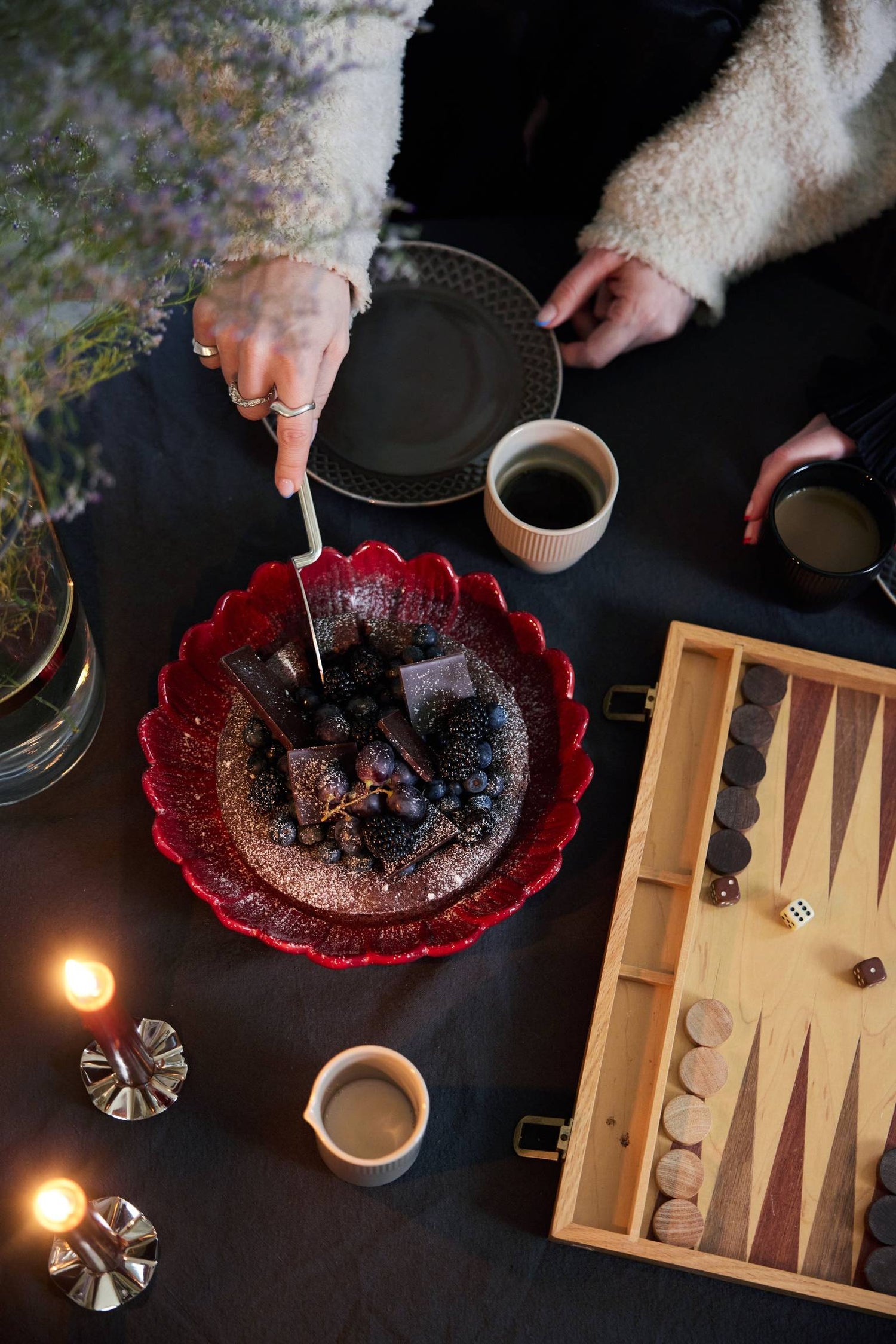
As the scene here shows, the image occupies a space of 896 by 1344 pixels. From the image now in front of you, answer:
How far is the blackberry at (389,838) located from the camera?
3.23 ft

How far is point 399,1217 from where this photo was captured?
3.10ft

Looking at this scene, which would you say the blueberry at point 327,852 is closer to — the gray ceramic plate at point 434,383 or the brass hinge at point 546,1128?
the brass hinge at point 546,1128

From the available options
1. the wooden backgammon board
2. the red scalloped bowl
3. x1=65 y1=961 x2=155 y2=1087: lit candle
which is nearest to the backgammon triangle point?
the wooden backgammon board

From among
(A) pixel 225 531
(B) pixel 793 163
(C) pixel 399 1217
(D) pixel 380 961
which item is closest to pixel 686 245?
(B) pixel 793 163

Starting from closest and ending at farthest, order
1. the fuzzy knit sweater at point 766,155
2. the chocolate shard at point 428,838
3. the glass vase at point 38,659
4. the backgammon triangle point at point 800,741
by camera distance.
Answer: the glass vase at point 38,659 < the chocolate shard at point 428,838 < the backgammon triangle point at point 800,741 < the fuzzy knit sweater at point 766,155

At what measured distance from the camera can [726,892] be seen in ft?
3.43

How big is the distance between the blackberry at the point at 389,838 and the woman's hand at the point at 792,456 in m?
0.58

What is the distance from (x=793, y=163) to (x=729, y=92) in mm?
121

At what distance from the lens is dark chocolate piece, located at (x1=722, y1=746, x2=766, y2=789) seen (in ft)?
3.63

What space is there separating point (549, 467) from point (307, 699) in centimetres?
40

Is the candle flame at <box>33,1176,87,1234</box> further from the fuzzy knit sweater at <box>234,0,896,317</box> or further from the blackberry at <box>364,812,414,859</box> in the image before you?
the fuzzy knit sweater at <box>234,0,896,317</box>

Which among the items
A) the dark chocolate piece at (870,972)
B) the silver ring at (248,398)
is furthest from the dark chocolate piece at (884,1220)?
the silver ring at (248,398)

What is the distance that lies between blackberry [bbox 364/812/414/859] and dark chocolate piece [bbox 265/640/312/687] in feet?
0.64

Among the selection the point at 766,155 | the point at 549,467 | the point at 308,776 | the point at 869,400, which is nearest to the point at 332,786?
the point at 308,776
